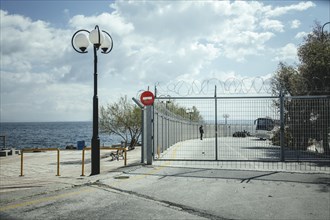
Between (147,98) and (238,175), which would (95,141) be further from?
(238,175)

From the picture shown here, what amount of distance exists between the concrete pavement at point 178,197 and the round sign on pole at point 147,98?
3.54 m

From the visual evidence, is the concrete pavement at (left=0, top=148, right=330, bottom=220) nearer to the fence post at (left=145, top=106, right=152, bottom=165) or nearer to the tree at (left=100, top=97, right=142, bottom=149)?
the fence post at (left=145, top=106, right=152, bottom=165)

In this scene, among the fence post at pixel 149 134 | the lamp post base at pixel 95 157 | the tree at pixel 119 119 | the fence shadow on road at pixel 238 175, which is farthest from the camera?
the tree at pixel 119 119

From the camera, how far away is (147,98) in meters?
12.2

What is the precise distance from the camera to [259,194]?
23.0ft

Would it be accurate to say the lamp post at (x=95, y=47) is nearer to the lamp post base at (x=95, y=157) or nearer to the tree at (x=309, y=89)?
the lamp post base at (x=95, y=157)

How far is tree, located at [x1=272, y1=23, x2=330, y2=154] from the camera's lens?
13071 mm

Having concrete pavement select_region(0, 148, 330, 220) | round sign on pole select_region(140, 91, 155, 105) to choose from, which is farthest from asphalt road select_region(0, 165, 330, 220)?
round sign on pole select_region(140, 91, 155, 105)

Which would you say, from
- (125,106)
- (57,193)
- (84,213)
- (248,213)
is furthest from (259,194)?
(125,106)

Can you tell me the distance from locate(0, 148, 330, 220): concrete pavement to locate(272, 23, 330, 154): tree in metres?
4.36

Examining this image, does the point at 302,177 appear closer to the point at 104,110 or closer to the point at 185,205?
the point at 185,205

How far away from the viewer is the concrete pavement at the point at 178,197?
220 inches

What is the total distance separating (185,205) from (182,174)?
10.8ft

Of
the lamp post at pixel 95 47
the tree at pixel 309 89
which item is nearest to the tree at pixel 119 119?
the tree at pixel 309 89
